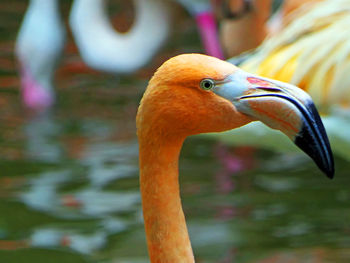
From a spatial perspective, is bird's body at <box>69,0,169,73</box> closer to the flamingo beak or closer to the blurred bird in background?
the blurred bird in background

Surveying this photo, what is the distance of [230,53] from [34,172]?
178 centimetres

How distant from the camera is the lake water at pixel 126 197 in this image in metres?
3.59

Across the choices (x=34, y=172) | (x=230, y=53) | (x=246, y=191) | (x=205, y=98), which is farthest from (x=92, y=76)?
(x=205, y=98)

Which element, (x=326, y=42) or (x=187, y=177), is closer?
(x=326, y=42)

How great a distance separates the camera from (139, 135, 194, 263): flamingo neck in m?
1.98

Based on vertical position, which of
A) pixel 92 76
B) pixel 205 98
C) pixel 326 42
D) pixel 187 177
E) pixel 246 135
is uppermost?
pixel 205 98

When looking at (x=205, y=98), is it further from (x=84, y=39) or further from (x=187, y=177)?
(x=84, y=39)

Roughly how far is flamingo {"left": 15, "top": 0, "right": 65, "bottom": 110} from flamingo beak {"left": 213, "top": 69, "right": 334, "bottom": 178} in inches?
164

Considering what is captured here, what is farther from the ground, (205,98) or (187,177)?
(205,98)

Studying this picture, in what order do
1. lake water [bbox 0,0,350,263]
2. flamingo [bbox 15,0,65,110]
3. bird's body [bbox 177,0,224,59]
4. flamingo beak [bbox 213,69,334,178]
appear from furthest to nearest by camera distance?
bird's body [bbox 177,0,224,59] → flamingo [bbox 15,0,65,110] → lake water [bbox 0,0,350,263] → flamingo beak [bbox 213,69,334,178]

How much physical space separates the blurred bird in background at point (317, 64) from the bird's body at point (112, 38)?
2.23 meters

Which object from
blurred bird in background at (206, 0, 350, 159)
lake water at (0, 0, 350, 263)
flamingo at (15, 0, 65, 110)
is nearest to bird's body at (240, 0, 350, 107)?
Answer: blurred bird in background at (206, 0, 350, 159)

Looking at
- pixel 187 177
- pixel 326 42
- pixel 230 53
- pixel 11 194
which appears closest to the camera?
pixel 326 42

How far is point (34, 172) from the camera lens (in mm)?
4609
